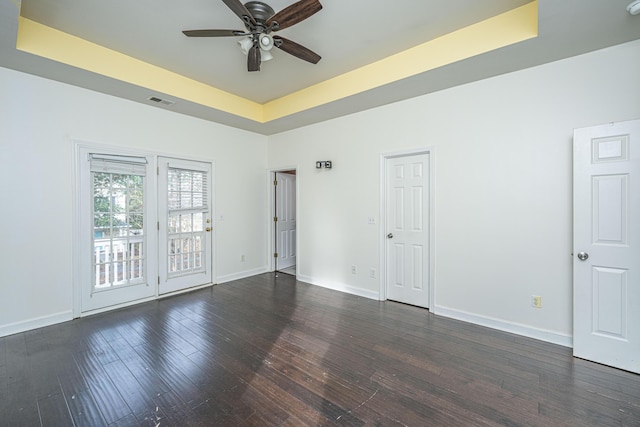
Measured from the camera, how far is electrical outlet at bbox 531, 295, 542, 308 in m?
2.72

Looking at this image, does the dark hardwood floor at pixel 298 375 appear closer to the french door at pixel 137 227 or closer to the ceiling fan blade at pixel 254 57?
the french door at pixel 137 227

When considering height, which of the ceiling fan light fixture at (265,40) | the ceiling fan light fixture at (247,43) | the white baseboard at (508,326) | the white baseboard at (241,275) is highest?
the ceiling fan light fixture at (247,43)

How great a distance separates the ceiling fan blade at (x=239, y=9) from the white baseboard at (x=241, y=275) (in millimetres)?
3900

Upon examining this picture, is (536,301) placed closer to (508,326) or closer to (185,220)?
(508,326)

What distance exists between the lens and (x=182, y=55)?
10.1 ft

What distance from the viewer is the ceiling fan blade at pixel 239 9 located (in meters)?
1.91

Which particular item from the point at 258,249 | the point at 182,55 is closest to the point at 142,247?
the point at 258,249

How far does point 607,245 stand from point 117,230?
5379 mm

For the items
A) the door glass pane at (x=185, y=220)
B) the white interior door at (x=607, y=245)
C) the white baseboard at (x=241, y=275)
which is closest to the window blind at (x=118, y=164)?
the door glass pane at (x=185, y=220)

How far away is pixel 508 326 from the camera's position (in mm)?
2869

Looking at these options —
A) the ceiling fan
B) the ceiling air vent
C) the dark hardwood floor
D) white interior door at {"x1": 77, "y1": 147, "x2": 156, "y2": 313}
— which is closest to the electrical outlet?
the dark hardwood floor

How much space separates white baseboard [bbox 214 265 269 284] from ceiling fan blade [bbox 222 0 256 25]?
3900mm

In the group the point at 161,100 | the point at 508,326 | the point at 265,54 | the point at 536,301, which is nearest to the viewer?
the point at 265,54

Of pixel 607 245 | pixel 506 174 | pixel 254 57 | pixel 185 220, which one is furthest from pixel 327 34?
pixel 185 220
